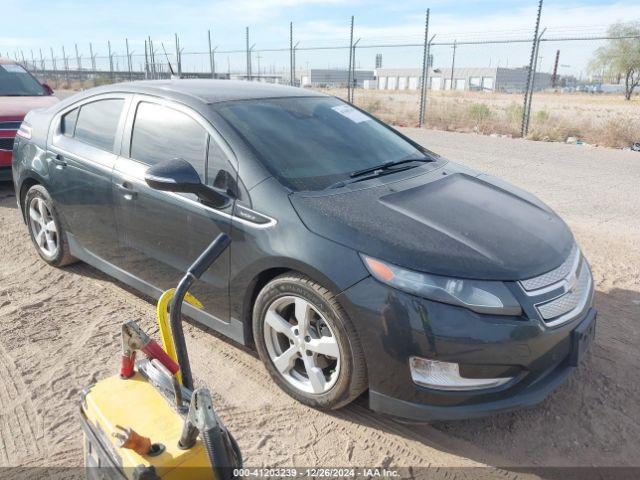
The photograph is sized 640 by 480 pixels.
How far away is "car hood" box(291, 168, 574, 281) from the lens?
7.89 ft

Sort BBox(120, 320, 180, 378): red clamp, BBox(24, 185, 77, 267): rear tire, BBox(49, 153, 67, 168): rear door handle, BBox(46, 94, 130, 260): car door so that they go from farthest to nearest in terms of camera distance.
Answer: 1. BBox(24, 185, 77, 267): rear tire
2. BBox(49, 153, 67, 168): rear door handle
3. BBox(46, 94, 130, 260): car door
4. BBox(120, 320, 180, 378): red clamp

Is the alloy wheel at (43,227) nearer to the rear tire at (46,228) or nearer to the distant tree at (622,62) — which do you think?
the rear tire at (46,228)

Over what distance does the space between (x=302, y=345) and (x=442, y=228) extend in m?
0.92

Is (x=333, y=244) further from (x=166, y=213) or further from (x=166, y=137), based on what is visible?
(x=166, y=137)

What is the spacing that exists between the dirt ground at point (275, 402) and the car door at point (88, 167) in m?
0.52

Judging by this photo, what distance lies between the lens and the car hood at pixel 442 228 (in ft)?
7.89

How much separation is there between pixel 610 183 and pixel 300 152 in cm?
621

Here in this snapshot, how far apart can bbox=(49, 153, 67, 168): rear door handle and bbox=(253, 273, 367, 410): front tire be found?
2197 millimetres

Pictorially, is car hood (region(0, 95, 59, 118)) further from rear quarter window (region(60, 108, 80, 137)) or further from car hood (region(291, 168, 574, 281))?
car hood (region(291, 168, 574, 281))

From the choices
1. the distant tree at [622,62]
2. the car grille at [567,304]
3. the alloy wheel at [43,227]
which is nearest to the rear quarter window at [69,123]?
the alloy wheel at [43,227]

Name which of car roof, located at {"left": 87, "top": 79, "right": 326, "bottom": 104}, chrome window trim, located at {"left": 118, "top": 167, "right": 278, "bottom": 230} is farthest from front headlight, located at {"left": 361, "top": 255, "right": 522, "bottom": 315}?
car roof, located at {"left": 87, "top": 79, "right": 326, "bottom": 104}

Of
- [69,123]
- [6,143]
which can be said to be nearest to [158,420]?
[69,123]

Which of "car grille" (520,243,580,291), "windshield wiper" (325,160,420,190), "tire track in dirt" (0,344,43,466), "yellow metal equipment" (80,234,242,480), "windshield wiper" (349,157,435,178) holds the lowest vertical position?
"tire track in dirt" (0,344,43,466)

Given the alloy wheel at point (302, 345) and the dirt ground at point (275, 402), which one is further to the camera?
the alloy wheel at point (302, 345)
